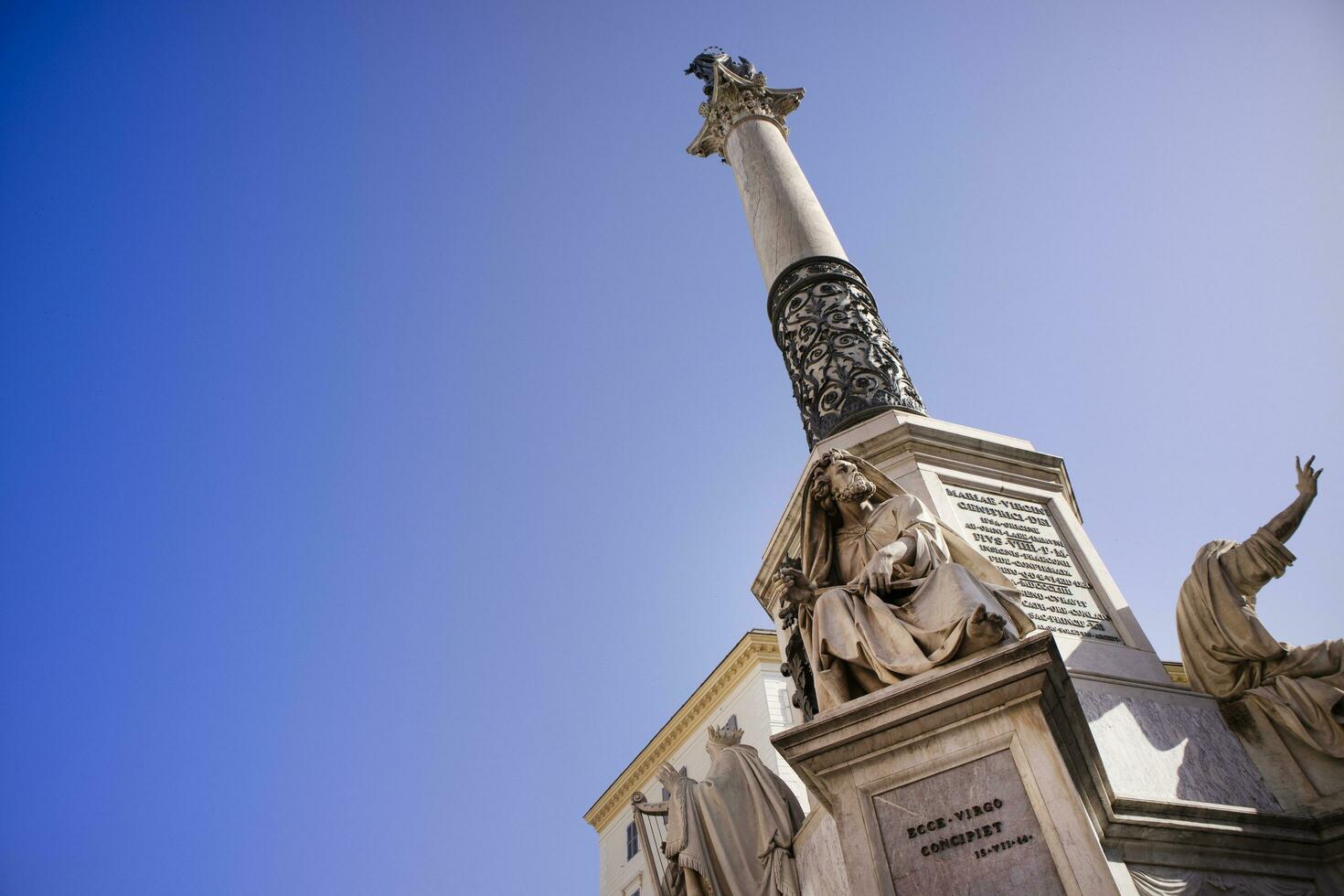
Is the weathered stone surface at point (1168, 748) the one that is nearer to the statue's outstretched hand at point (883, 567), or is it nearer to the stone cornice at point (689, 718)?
Result: the statue's outstretched hand at point (883, 567)

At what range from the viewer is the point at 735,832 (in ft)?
22.5

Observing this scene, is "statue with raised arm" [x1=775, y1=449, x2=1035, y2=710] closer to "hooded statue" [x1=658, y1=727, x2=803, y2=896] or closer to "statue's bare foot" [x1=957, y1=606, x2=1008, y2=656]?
"statue's bare foot" [x1=957, y1=606, x2=1008, y2=656]

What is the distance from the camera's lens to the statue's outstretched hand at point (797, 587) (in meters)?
6.20

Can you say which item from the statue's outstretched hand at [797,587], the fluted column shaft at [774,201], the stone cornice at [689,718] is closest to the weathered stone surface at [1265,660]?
the statue's outstretched hand at [797,587]

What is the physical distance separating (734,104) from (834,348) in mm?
5747

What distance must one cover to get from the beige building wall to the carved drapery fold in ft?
54.0

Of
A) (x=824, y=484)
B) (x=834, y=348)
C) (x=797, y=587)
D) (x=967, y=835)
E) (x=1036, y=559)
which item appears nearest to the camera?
(x=967, y=835)

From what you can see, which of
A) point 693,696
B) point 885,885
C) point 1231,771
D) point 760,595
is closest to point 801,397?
point 760,595

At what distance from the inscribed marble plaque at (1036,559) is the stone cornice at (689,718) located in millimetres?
18951

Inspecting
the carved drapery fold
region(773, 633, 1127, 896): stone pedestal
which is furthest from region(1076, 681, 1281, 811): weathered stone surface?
the carved drapery fold

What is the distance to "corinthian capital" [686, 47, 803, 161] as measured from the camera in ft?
44.8

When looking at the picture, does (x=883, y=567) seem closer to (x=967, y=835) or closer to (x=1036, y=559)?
(x=967, y=835)

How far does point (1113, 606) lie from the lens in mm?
7172

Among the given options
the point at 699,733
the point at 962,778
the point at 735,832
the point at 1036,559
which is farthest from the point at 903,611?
the point at 699,733
